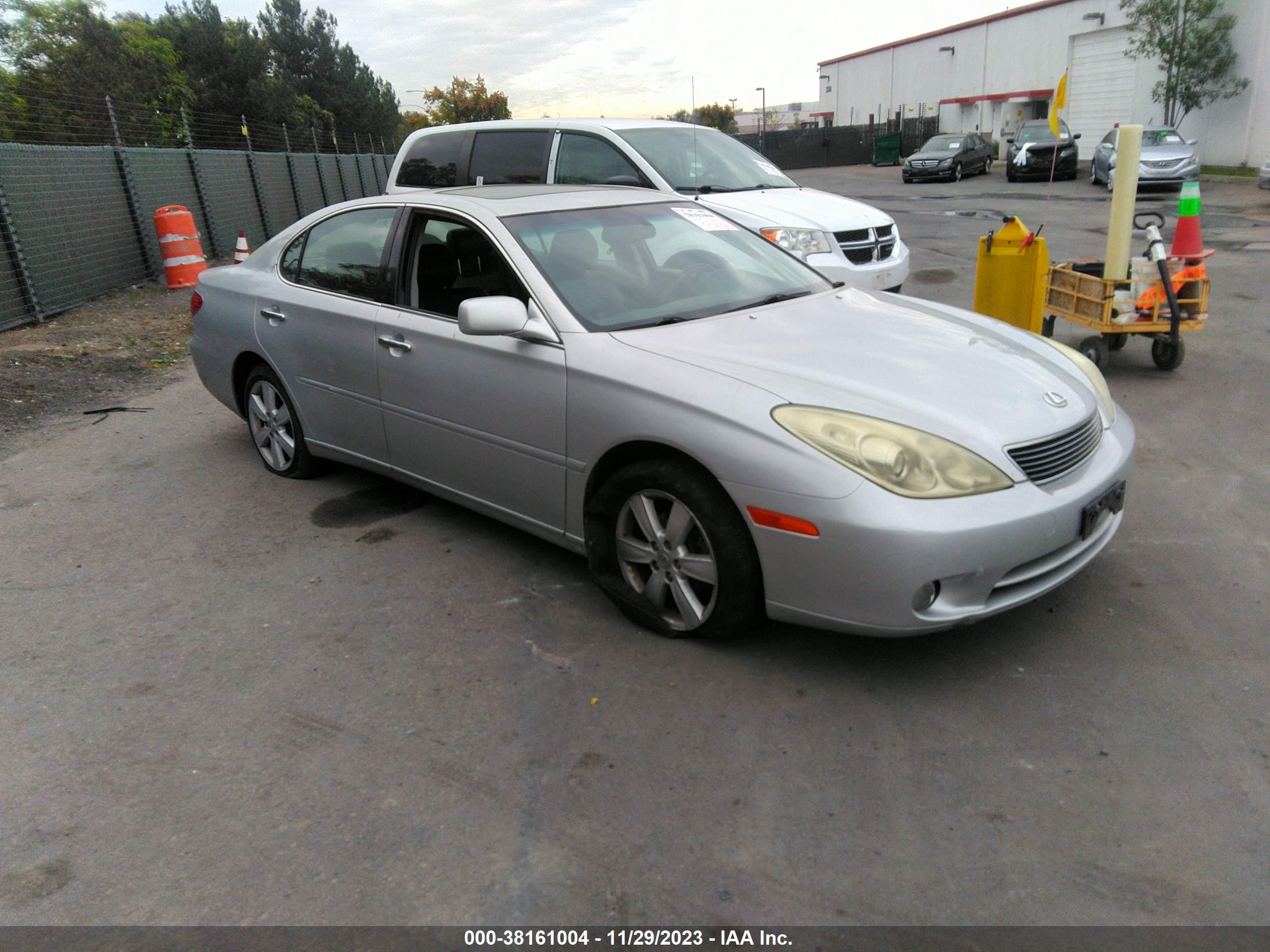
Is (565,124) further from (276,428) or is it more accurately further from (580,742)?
(580,742)

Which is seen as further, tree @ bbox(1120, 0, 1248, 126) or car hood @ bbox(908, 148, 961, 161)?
car hood @ bbox(908, 148, 961, 161)

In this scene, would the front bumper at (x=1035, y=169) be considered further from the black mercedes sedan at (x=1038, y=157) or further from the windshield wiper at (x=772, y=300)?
the windshield wiper at (x=772, y=300)

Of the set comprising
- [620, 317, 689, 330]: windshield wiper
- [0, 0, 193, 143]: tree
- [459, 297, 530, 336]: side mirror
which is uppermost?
[0, 0, 193, 143]: tree

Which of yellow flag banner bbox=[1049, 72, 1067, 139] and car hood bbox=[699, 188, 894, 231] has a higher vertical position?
yellow flag banner bbox=[1049, 72, 1067, 139]

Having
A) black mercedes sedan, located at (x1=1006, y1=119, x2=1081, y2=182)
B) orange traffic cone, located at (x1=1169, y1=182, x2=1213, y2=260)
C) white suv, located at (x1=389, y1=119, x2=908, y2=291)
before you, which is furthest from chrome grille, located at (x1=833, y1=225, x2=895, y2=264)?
black mercedes sedan, located at (x1=1006, y1=119, x2=1081, y2=182)

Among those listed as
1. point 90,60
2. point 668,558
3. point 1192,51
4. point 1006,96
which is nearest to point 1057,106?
point 668,558

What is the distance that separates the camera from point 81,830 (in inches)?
108

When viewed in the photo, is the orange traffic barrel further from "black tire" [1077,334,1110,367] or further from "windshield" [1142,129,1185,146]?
"windshield" [1142,129,1185,146]

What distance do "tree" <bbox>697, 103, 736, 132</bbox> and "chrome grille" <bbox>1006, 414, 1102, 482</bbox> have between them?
2565 inches

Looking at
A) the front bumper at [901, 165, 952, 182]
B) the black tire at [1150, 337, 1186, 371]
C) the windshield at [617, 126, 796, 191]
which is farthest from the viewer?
the front bumper at [901, 165, 952, 182]

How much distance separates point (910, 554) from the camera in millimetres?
2902

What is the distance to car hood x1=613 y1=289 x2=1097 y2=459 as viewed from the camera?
318 cm

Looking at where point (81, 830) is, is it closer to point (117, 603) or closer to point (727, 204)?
point (117, 603)

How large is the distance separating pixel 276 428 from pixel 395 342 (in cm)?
141
